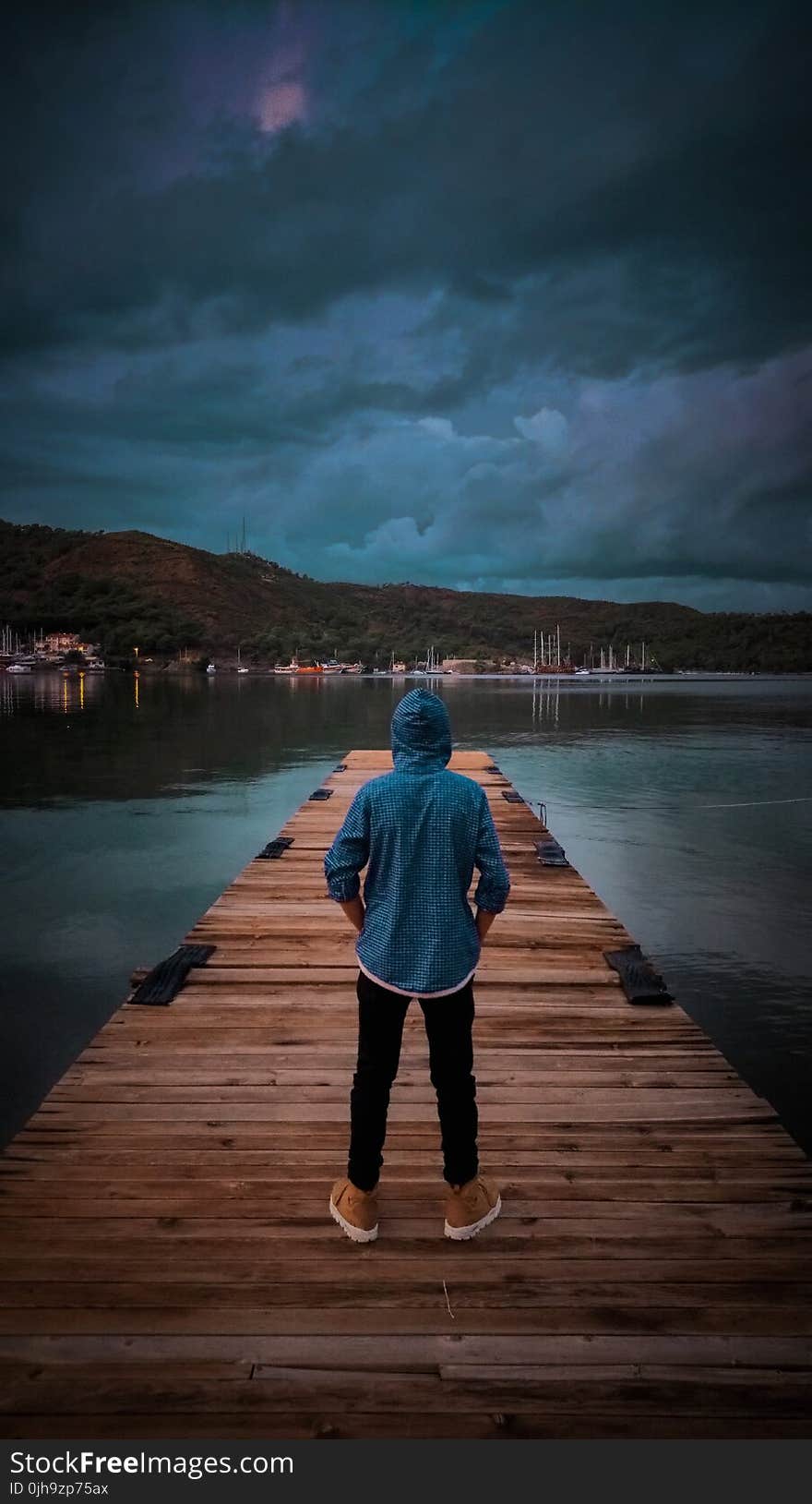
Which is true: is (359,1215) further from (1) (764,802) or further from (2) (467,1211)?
(1) (764,802)

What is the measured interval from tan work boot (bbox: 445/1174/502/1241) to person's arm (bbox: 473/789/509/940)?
1.02 metres

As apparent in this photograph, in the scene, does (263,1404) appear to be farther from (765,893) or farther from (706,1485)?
(765,893)

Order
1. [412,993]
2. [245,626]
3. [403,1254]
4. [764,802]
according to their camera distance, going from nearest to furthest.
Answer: [412,993] < [403,1254] < [764,802] < [245,626]

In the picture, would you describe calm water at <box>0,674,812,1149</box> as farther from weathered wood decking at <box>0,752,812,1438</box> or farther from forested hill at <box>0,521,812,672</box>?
forested hill at <box>0,521,812,672</box>

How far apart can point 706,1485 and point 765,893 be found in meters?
11.6

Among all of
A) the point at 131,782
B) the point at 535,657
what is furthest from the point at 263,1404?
the point at 535,657

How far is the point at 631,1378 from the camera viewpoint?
2.66 m

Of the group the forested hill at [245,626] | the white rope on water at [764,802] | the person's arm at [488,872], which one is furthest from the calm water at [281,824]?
the forested hill at [245,626]

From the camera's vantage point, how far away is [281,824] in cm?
1812

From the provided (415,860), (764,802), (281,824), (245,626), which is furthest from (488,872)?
(245,626)

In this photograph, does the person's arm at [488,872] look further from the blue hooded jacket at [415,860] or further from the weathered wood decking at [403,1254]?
the weathered wood decking at [403,1254]

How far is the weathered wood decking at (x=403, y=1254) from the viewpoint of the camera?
2582mm

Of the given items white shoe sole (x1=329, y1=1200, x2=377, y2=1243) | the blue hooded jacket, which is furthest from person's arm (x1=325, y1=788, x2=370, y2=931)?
white shoe sole (x1=329, y1=1200, x2=377, y2=1243)

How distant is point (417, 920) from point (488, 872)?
1.14 feet
